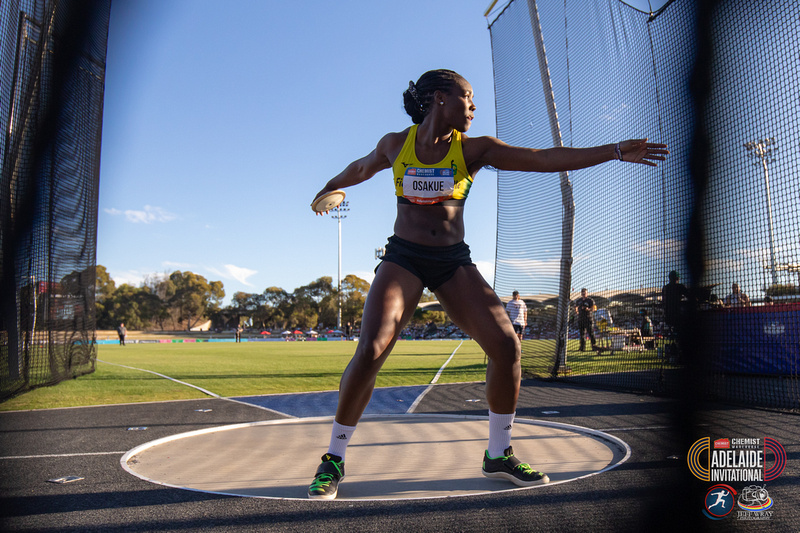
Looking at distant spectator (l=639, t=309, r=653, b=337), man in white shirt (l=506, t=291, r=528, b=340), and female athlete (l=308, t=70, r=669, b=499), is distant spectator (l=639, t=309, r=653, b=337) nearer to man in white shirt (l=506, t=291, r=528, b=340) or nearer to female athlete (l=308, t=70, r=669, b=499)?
man in white shirt (l=506, t=291, r=528, b=340)

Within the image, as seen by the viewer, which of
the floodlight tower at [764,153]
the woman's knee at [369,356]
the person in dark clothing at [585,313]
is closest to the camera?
the woman's knee at [369,356]

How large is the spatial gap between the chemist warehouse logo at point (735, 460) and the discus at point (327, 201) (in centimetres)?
253

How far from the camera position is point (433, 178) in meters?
2.79

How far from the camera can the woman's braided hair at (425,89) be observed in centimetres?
288

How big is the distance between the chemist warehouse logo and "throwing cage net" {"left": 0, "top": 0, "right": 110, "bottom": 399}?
237 inches

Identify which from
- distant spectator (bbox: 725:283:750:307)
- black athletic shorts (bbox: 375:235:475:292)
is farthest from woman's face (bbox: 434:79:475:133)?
distant spectator (bbox: 725:283:750:307)

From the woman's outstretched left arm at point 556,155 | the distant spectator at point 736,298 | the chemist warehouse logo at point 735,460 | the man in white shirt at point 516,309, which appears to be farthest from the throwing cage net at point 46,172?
the distant spectator at point 736,298

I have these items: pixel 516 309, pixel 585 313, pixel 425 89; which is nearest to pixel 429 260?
pixel 425 89

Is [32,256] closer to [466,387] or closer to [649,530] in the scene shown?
[466,387]

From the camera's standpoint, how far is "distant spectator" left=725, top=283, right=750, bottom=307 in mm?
5977

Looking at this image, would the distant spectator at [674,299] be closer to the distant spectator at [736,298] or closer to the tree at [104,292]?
the distant spectator at [736,298]

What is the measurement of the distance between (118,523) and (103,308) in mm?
78924

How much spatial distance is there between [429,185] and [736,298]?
17.0 ft

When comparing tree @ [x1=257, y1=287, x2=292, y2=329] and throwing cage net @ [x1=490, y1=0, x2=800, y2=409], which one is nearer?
throwing cage net @ [x1=490, y1=0, x2=800, y2=409]
